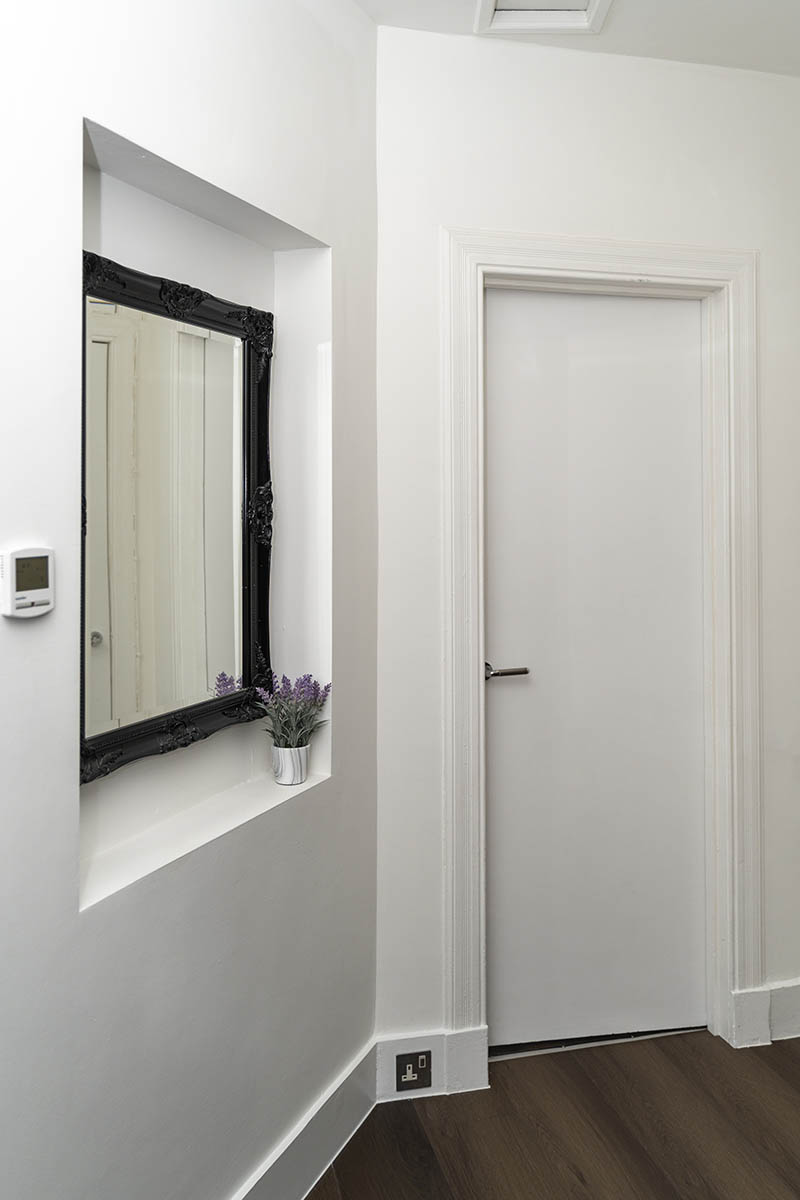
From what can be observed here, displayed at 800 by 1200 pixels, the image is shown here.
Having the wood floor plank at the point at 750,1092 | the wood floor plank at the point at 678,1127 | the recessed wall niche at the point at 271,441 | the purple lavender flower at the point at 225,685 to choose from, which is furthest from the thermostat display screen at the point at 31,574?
the wood floor plank at the point at 750,1092

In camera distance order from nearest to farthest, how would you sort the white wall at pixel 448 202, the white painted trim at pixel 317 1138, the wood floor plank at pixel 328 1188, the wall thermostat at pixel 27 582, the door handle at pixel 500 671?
the wall thermostat at pixel 27 582 → the white painted trim at pixel 317 1138 → the wood floor plank at pixel 328 1188 → the white wall at pixel 448 202 → the door handle at pixel 500 671

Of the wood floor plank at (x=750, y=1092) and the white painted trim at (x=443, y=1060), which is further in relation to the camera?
the white painted trim at (x=443, y=1060)

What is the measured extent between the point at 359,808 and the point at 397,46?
1.80 metres

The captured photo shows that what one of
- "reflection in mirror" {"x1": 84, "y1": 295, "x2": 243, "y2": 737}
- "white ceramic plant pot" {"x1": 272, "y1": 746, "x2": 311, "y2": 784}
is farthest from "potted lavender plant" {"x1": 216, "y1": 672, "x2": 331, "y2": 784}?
"reflection in mirror" {"x1": 84, "y1": 295, "x2": 243, "y2": 737}

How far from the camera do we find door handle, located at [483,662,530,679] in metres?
2.25

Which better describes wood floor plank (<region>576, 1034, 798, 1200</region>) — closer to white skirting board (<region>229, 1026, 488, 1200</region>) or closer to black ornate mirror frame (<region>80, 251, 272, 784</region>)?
white skirting board (<region>229, 1026, 488, 1200</region>)

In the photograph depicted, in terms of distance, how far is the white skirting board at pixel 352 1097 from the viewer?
1692 mm

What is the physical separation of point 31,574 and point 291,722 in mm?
794

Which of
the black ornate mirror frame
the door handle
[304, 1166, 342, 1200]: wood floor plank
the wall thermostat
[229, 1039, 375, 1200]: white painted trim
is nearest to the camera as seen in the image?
the wall thermostat

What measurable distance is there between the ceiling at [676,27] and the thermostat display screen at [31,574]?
5.08 feet

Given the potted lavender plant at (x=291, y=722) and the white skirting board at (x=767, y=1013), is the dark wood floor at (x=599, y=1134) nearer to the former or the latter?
the white skirting board at (x=767, y=1013)

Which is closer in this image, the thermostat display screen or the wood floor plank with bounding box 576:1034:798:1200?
the thermostat display screen

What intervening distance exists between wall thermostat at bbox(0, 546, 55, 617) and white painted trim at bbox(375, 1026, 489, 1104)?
1.48 meters

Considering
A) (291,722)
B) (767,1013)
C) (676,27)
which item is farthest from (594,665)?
(676,27)
